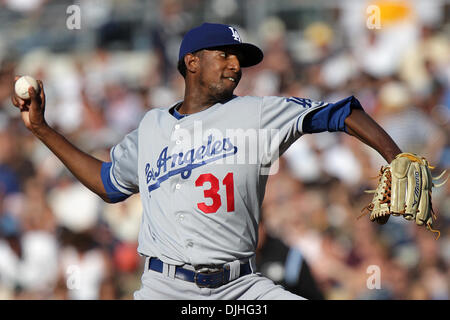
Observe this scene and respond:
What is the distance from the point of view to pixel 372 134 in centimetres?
268

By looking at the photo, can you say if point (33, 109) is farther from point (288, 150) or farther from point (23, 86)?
point (288, 150)

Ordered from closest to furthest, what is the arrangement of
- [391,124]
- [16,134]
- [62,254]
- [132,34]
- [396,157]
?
1. [396,157]
2. [62,254]
3. [391,124]
4. [16,134]
5. [132,34]

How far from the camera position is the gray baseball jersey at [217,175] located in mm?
2908

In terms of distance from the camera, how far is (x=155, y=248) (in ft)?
9.78

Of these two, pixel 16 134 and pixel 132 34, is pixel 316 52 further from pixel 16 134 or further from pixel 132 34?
pixel 16 134

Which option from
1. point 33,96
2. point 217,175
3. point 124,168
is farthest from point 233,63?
point 33,96

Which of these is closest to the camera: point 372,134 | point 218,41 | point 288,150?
point 372,134

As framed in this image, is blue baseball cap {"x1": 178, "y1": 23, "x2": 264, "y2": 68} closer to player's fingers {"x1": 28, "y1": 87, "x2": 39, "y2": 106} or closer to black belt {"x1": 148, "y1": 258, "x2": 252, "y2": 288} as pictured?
player's fingers {"x1": 28, "y1": 87, "x2": 39, "y2": 106}

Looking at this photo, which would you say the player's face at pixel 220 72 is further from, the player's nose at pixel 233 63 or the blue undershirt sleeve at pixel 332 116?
the blue undershirt sleeve at pixel 332 116

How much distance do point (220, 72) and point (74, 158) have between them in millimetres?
802

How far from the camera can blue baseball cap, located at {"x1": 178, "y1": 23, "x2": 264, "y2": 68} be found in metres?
3.09
